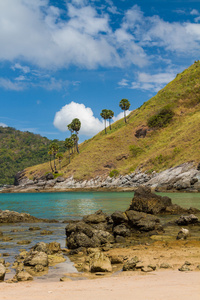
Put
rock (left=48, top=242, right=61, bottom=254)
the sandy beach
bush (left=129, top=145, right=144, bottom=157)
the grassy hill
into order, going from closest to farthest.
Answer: the sandy beach < rock (left=48, top=242, right=61, bottom=254) < the grassy hill < bush (left=129, top=145, right=144, bottom=157)

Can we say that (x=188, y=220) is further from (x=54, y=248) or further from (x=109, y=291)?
(x=109, y=291)

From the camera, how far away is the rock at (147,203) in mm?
28266

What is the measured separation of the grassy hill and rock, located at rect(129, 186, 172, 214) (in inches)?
2437

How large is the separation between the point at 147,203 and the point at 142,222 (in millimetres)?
6946

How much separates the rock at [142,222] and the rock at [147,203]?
4602mm

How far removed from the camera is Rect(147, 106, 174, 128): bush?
133 m

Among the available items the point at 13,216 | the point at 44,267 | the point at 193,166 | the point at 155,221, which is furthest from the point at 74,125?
the point at 44,267

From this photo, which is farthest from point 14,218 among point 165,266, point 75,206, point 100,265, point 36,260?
point 165,266

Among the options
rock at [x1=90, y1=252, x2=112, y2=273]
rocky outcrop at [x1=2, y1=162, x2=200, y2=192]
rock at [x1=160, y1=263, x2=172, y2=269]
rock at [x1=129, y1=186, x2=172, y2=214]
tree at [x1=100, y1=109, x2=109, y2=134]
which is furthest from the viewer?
tree at [x1=100, y1=109, x2=109, y2=134]

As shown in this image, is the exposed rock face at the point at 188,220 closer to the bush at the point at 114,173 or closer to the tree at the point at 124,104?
the bush at the point at 114,173

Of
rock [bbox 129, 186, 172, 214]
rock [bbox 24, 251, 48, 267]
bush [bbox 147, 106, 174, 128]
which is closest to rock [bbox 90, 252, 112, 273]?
rock [bbox 24, 251, 48, 267]

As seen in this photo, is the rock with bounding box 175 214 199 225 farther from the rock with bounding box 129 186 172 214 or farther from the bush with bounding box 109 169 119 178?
the bush with bounding box 109 169 119 178

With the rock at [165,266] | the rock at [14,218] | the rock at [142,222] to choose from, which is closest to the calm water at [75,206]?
the rock at [14,218]

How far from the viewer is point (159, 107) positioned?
142m
